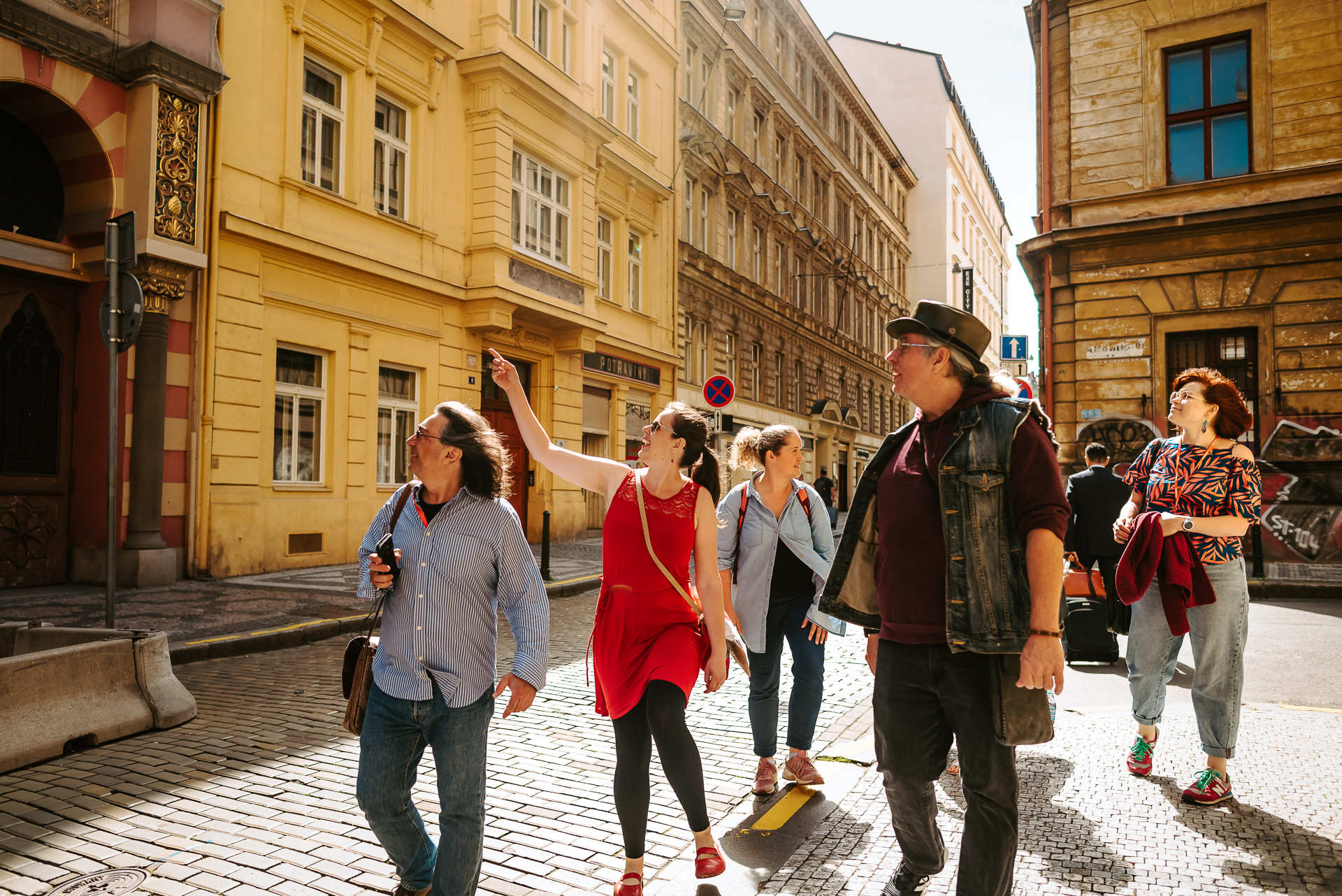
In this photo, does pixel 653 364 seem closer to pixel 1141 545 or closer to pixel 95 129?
pixel 95 129

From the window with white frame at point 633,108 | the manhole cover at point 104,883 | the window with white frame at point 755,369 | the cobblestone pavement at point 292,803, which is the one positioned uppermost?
the window with white frame at point 633,108

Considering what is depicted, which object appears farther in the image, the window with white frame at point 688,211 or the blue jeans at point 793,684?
the window with white frame at point 688,211

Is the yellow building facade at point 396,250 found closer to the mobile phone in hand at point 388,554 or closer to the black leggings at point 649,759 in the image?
the mobile phone in hand at point 388,554

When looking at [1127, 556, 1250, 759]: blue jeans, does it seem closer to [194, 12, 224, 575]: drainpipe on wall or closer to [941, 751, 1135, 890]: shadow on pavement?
[941, 751, 1135, 890]: shadow on pavement

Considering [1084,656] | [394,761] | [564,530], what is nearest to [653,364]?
[564,530]

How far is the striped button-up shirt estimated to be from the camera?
292cm

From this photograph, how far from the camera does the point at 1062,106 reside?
17.1m

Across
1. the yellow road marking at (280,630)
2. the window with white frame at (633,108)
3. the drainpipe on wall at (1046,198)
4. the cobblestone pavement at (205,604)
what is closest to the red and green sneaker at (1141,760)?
the yellow road marking at (280,630)

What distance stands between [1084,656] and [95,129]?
1195cm

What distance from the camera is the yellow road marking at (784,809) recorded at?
3.90m

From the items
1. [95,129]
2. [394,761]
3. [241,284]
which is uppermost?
[95,129]

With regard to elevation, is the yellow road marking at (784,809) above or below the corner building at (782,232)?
below

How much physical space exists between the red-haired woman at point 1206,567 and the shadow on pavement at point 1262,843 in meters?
0.10

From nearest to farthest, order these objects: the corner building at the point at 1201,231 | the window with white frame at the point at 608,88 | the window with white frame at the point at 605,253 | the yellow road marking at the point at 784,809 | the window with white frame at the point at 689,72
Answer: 1. the yellow road marking at the point at 784,809
2. the corner building at the point at 1201,231
3. the window with white frame at the point at 605,253
4. the window with white frame at the point at 608,88
5. the window with white frame at the point at 689,72
